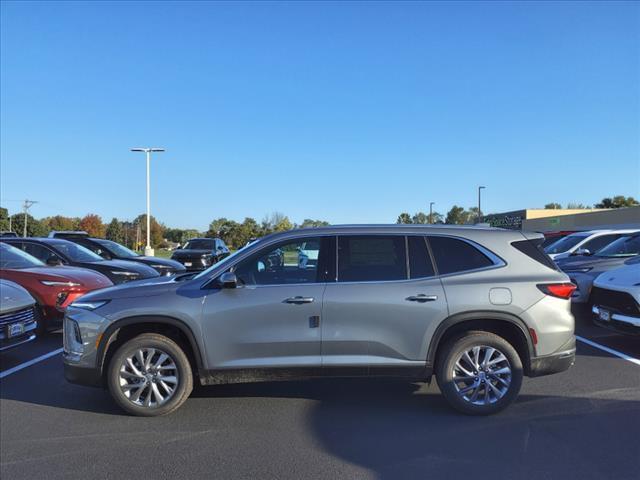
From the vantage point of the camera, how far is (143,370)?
15.4 feet

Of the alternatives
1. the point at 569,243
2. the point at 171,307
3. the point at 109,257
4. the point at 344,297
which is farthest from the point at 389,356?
the point at 109,257


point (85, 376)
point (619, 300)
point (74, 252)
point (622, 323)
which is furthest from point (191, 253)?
point (622, 323)

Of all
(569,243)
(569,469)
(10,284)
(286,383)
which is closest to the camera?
(569,469)

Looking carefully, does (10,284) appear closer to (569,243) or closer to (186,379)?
(186,379)

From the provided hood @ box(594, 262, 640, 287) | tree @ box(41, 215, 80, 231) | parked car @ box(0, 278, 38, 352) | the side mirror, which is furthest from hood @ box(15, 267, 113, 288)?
tree @ box(41, 215, 80, 231)

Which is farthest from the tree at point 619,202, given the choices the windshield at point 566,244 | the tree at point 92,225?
the tree at point 92,225

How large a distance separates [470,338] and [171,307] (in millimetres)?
2809

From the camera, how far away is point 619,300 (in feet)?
23.6

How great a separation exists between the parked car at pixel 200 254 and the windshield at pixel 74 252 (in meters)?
4.84

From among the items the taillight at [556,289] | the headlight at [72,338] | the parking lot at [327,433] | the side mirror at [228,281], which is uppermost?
the side mirror at [228,281]

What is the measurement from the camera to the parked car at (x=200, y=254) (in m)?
17.7

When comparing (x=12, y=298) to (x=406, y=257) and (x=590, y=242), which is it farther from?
(x=590, y=242)

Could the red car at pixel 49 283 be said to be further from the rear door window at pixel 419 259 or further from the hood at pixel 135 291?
the rear door window at pixel 419 259

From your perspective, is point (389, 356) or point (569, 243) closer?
point (389, 356)
